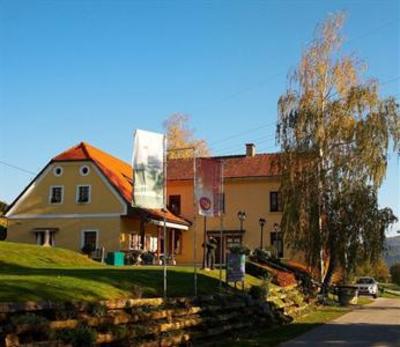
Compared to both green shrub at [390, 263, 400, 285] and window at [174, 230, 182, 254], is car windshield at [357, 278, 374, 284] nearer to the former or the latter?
window at [174, 230, 182, 254]

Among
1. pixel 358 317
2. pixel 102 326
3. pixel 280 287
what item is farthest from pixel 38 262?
pixel 102 326

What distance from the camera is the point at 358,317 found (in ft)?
76.9

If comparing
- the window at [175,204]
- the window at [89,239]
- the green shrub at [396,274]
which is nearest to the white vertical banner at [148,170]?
the window at [89,239]

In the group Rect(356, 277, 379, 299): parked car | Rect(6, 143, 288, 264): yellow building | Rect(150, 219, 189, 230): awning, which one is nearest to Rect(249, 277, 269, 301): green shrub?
Rect(150, 219, 189, 230): awning

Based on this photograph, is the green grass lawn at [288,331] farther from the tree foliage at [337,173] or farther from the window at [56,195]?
the window at [56,195]

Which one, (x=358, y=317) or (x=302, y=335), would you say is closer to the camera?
(x=302, y=335)

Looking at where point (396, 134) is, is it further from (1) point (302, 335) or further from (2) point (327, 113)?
(1) point (302, 335)

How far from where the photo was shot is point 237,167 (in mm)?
51031

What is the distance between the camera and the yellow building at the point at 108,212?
43.3 metres

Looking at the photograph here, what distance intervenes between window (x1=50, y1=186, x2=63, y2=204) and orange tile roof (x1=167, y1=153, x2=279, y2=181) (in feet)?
33.5

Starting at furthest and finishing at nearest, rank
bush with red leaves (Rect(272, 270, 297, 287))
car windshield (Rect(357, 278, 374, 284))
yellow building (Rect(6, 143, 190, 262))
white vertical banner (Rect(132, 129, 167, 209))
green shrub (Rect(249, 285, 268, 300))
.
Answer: car windshield (Rect(357, 278, 374, 284))
yellow building (Rect(6, 143, 190, 262))
bush with red leaves (Rect(272, 270, 297, 287))
green shrub (Rect(249, 285, 268, 300))
white vertical banner (Rect(132, 129, 167, 209))

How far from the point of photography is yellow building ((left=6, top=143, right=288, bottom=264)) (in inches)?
1704

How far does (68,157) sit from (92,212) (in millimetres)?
4538

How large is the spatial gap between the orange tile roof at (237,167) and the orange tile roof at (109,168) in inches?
152
